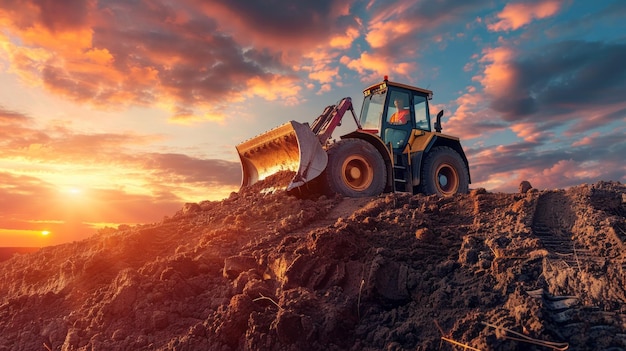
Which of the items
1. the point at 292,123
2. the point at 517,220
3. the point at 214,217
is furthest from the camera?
the point at 292,123

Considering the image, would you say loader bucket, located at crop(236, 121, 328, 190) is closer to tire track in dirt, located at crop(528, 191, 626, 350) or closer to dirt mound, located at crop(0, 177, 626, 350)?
dirt mound, located at crop(0, 177, 626, 350)

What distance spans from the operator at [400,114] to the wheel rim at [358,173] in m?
1.96

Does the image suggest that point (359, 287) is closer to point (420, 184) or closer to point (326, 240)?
point (326, 240)

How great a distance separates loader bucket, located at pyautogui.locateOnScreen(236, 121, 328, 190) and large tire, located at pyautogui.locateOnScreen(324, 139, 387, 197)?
0.31 metres

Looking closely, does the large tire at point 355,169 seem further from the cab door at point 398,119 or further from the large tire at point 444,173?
the large tire at point 444,173

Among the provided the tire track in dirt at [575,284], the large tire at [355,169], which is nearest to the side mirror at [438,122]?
the large tire at [355,169]

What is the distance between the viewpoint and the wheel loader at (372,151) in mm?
9586

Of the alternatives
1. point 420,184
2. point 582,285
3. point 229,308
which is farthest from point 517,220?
point 420,184

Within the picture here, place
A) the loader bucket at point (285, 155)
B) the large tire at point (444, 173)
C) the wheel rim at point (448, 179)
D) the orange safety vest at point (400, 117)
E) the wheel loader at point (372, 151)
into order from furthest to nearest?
1. the wheel rim at point (448, 179)
2. the orange safety vest at point (400, 117)
3. the large tire at point (444, 173)
4. the wheel loader at point (372, 151)
5. the loader bucket at point (285, 155)

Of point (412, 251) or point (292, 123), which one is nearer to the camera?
point (412, 251)

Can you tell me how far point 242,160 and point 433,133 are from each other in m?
4.87

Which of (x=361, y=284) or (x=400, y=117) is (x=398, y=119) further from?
(x=361, y=284)

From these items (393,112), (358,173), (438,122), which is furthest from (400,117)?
(358,173)

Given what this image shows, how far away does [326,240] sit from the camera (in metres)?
5.49
